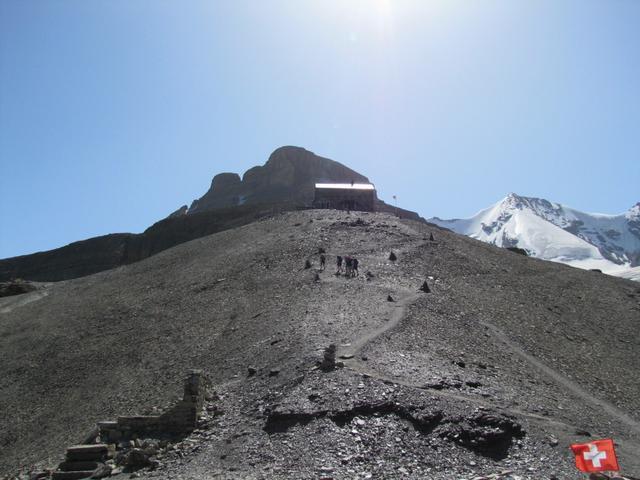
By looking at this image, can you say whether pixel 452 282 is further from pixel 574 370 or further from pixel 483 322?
pixel 574 370

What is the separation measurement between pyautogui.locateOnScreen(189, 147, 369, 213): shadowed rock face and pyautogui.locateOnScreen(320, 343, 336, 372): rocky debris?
8900 centimetres

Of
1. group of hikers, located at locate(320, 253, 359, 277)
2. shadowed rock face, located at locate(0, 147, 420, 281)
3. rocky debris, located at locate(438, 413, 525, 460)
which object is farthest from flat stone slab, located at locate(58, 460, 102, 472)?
shadowed rock face, located at locate(0, 147, 420, 281)

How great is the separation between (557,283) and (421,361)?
24.7 meters

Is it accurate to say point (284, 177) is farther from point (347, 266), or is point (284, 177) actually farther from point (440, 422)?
point (440, 422)

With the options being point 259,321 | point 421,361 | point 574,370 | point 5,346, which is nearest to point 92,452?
point 421,361

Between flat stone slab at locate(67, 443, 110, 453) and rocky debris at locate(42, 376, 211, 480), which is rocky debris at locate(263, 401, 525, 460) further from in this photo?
flat stone slab at locate(67, 443, 110, 453)

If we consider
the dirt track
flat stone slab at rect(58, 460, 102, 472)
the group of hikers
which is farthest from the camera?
the group of hikers

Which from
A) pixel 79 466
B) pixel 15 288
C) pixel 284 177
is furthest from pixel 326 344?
pixel 284 177

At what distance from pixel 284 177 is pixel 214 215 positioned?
34367 mm

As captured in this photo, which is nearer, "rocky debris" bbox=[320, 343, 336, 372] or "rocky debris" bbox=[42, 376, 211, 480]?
"rocky debris" bbox=[42, 376, 211, 480]

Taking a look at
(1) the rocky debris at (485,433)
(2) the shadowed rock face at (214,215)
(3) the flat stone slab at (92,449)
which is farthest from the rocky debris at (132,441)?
(2) the shadowed rock face at (214,215)

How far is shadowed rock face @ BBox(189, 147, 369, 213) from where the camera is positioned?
11475cm

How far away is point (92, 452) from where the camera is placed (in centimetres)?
1847

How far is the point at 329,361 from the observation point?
22.0 m
